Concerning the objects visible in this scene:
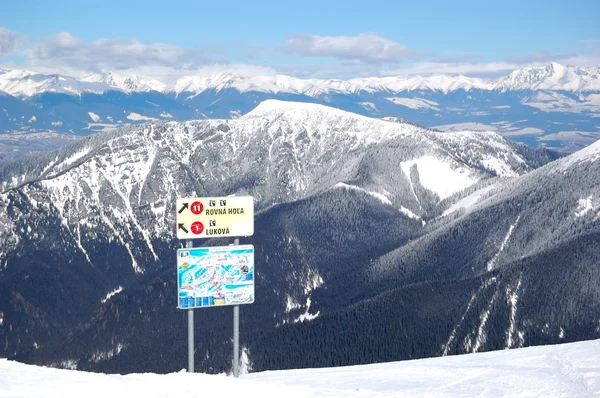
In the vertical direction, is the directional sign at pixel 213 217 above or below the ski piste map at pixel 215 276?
above

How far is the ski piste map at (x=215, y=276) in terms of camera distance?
46938 millimetres

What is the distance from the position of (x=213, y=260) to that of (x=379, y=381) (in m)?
14.9

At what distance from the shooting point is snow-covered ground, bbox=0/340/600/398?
34250mm

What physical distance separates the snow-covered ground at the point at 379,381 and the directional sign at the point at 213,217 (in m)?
11.1

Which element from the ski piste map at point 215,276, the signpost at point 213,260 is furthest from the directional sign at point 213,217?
the ski piste map at point 215,276

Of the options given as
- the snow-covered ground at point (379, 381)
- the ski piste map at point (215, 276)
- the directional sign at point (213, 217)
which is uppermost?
the directional sign at point (213, 217)

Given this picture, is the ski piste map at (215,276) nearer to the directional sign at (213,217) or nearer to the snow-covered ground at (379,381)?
the directional sign at (213,217)

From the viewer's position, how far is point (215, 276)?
47.4 metres

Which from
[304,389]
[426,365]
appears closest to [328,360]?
[426,365]

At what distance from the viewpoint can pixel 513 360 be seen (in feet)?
158

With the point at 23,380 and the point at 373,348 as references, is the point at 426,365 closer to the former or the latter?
the point at 23,380

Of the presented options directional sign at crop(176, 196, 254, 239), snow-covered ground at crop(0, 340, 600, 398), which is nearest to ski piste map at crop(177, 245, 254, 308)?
directional sign at crop(176, 196, 254, 239)

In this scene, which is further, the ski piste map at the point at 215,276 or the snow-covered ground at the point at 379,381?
the ski piste map at the point at 215,276

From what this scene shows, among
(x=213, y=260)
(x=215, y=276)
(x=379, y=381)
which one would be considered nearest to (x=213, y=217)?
(x=213, y=260)
